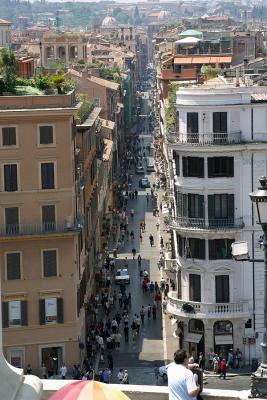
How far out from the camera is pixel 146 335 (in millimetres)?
53250

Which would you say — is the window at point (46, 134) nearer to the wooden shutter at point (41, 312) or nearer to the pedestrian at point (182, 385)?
the wooden shutter at point (41, 312)

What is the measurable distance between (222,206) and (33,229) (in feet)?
24.8

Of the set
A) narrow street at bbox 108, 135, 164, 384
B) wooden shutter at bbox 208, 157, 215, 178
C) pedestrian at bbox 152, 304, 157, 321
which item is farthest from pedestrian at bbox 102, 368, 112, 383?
pedestrian at bbox 152, 304, 157, 321

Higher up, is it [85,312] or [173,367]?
[173,367]

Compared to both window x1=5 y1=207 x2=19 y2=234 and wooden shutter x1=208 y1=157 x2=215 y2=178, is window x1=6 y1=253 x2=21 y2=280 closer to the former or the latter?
window x1=5 y1=207 x2=19 y2=234

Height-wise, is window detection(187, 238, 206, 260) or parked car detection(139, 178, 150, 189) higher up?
window detection(187, 238, 206, 260)

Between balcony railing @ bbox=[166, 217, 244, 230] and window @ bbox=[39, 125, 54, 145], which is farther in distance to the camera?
balcony railing @ bbox=[166, 217, 244, 230]

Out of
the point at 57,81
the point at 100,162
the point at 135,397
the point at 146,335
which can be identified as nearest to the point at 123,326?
the point at 146,335

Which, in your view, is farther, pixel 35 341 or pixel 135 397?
pixel 35 341

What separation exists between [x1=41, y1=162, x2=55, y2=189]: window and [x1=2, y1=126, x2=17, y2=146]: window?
1.45 m

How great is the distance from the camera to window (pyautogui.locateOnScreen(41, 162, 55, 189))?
47219mm

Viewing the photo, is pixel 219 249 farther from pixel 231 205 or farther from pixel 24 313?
pixel 24 313

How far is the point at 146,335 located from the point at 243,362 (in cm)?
581

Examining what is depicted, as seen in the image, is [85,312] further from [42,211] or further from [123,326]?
[42,211]
